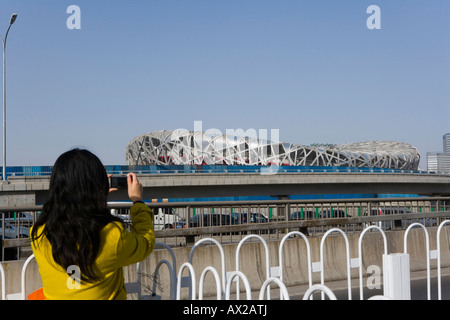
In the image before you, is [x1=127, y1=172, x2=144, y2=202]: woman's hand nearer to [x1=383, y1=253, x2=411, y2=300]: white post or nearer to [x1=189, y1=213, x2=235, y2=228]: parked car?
[x1=383, y1=253, x2=411, y2=300]: white post

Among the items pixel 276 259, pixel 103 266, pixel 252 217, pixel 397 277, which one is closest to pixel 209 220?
pixel 252 217

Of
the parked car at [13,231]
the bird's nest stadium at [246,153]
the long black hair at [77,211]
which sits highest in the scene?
the bird's nest stadium at [246,153]

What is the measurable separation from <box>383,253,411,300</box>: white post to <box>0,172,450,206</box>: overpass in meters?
32.5

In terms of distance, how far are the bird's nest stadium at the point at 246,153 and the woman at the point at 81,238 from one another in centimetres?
10892

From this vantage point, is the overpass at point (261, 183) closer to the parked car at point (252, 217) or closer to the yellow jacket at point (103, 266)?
the parked car at point (252, 217)

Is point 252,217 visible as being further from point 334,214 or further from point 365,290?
point 365,290

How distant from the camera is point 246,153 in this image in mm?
116812

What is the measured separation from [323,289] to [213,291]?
5854 mm

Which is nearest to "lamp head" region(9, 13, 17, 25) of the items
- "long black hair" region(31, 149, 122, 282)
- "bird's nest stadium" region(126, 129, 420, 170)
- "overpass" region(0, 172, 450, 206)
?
"overpass" region(0, 172, 450, 206)

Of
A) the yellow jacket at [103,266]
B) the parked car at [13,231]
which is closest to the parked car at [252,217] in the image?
the parked car at [13,231]

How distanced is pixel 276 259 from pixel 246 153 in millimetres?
107046

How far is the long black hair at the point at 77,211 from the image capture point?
290 centimetres
